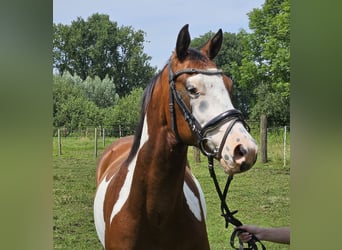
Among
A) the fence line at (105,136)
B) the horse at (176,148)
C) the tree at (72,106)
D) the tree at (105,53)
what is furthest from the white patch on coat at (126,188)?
the fence line at (105,136)

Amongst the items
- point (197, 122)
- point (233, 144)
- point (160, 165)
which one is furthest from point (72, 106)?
point (233, 144)

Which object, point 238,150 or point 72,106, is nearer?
point 238,150

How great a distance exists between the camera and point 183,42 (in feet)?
2.98

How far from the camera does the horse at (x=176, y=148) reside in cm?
82

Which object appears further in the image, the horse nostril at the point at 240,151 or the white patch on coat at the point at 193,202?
the white patch on coat at the point at 193,202

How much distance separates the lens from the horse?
2.68 feet

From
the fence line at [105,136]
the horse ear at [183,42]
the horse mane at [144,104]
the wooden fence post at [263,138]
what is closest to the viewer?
the horse ear at [183,42]

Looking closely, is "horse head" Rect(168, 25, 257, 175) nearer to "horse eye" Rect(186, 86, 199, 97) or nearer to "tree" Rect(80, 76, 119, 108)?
"horse eye" Rect(186, 86, 199, 97)

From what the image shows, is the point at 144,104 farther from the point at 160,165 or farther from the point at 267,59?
the point at 267,59

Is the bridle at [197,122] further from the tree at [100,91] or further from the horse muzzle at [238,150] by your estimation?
the tree at [100,91]

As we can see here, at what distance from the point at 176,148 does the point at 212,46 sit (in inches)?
11.1

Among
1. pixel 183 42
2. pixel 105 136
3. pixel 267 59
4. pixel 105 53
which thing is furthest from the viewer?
pixel 105 136
